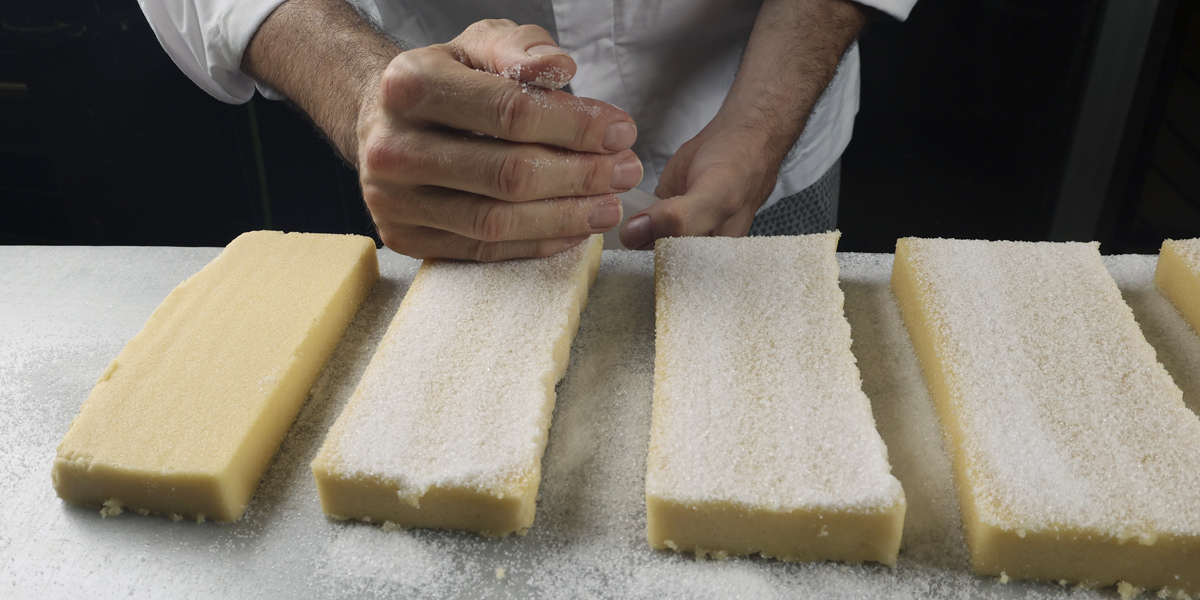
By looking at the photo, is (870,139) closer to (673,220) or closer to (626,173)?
(673,220)

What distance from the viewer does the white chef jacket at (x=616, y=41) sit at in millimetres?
1584

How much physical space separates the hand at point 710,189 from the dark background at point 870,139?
1299 mm

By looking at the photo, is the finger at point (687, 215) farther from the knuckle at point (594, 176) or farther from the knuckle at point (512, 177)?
the knuckle at point (512, 177)

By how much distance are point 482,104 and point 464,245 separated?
0.25 meters

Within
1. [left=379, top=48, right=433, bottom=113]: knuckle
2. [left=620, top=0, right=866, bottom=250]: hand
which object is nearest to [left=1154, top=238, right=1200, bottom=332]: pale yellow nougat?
[left=620, top=0, right=866, bottom=250]: hand

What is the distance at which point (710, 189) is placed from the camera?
1.37 m

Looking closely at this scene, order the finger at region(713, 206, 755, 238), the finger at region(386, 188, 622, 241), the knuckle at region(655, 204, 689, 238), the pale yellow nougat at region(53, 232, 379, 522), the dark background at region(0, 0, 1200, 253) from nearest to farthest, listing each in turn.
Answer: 1. the pale yellow nougat at region(53, 232, 379, 522)
2. the finger at region(386, 188, 622, 241)
3. the knuckle at region(655, 204, 689, 238)
4. the finger at region(713, 206, 755, 238)
5. the dark background at region(0, 0, 1200, 253)

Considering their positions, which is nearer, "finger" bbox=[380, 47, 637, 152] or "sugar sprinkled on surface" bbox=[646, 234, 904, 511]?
"sugar sprinkled on surface" bbox=[646, 234, 904, 511]

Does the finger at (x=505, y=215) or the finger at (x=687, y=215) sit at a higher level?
Answer: the finger at (x=505, y=215)

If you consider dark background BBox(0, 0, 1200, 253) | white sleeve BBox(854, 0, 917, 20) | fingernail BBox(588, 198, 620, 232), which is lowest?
dark background BBox(0, 0, 1200, 253)

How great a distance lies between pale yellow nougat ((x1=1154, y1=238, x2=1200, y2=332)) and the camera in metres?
1.17

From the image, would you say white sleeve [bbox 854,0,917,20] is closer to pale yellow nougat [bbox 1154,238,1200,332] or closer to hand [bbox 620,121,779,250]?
hand [bbox 620,121,779,250]

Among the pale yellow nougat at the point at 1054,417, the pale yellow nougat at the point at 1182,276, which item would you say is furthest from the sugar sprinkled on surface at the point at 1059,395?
the pale yellow nougat at the point at 1182,276

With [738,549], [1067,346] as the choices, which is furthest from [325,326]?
[1067,346]
